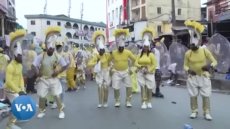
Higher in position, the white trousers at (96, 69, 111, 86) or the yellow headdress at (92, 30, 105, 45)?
the yellow headdress at (92, 30, 105, 45)

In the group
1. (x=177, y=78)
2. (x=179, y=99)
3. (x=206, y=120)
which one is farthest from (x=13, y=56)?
(x=177, y=78)

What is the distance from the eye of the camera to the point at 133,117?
10914mm

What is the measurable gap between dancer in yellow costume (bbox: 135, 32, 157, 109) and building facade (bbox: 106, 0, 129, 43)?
46.7m

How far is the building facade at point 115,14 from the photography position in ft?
203

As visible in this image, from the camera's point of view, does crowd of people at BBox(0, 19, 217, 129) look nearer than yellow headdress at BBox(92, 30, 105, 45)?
Yes

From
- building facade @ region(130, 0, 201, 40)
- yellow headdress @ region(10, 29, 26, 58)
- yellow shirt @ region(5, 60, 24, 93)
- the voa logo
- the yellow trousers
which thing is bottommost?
the yellow trousers

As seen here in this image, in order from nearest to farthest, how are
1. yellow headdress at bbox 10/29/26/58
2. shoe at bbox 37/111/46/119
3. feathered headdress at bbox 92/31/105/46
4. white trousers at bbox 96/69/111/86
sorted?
yellow headdress at bbox 10/29/26/58 → shoe at bbox 37/111/46/119 → white trousers at bbox 96/69/111/86 → feathered headdress at bbox 92/31/105/46

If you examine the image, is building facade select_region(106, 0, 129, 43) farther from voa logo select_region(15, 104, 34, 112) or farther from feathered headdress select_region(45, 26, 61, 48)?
voa logo select_region(15, 104, 34, 112)

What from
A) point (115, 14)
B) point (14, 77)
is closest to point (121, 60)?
point (14, 77)

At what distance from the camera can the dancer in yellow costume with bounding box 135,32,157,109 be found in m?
12.3

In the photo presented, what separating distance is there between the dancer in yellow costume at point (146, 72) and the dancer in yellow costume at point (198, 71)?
5.86 ft

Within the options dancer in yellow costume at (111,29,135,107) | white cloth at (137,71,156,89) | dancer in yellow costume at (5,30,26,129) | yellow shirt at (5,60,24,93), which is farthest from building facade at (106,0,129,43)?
yellow shirt at (5,60,24,93)

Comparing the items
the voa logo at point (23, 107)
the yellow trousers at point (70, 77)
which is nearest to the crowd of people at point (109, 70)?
the voa logo at point (23, 107)

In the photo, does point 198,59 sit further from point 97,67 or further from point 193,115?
point 97,67
